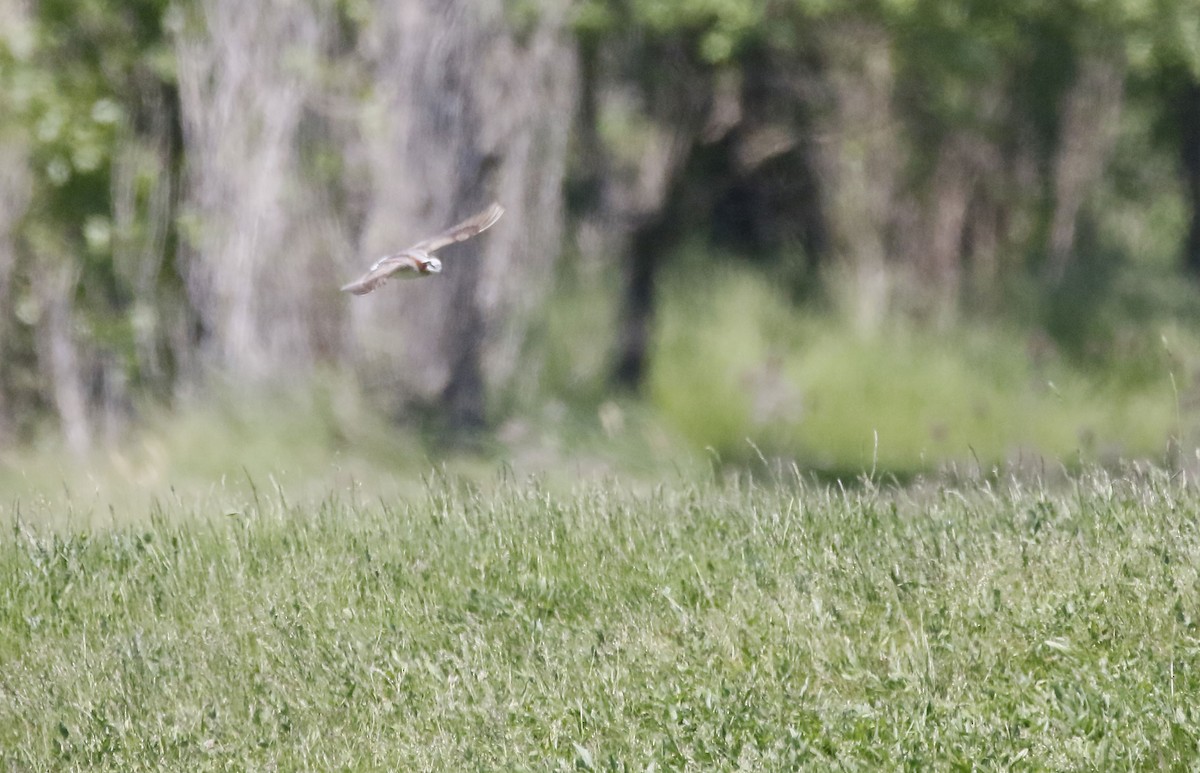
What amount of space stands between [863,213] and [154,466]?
408 inches

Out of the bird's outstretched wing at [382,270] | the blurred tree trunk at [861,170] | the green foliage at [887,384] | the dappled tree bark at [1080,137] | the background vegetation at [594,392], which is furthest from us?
the dappled tree bark at [1080,137]

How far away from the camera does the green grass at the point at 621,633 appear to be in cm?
432

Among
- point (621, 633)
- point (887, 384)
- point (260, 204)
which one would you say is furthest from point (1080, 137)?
point (621, 633)

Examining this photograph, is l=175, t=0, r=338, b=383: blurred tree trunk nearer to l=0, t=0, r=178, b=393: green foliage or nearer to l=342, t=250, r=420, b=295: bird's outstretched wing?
l=0, t=0, r=178, b=393: green foliage

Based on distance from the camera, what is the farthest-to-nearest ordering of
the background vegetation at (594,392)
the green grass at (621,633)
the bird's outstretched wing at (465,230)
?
1. the bird's outstretched wing at (465,230)
2. the background vegetation at (594,392)
3. the green grass at (621,633)

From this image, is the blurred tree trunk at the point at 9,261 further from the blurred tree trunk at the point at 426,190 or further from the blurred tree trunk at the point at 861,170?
the blurred tree trunk at the point at 861,170

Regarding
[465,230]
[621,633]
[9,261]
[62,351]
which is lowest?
[62,351]

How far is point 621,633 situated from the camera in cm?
479

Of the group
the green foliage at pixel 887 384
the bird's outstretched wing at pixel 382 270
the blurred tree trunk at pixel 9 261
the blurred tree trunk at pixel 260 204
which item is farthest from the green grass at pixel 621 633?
the blurred tree trunk at pixel 9 261

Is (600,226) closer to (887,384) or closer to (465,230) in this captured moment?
(887,384)

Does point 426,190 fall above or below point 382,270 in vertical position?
below

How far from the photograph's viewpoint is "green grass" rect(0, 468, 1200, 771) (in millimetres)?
4320

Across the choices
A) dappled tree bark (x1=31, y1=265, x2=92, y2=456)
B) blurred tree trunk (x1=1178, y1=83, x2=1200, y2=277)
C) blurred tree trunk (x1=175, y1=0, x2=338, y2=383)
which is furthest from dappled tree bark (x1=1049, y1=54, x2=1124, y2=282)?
blurred tree trunk (x1=175, y1=0, x2=338, y2=383)

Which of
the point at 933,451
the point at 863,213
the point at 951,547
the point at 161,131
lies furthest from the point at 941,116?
the point at 951,547
